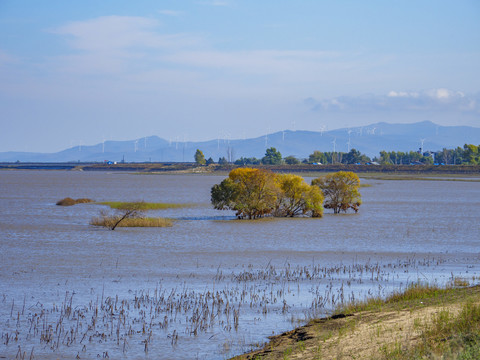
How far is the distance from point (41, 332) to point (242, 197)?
43.2 meters

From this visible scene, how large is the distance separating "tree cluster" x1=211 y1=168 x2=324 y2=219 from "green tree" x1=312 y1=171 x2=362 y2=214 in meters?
4.83

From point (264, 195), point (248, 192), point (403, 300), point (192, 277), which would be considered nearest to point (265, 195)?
point (264, 195)

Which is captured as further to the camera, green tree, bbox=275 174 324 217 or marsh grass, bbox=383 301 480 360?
green tree, bbox=275 174 324 217

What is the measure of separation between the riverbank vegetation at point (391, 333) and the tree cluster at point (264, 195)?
4051 centimetres

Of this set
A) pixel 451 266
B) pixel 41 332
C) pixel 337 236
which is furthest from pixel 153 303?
pixel 337 236

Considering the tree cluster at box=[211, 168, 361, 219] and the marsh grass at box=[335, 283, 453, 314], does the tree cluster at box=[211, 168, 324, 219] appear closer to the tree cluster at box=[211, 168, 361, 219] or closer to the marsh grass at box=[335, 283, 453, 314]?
the tree cluster at box=[211, 168, 361, 219]

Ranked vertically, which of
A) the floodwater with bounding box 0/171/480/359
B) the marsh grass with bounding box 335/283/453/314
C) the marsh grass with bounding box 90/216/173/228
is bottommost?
the floodwater with bounding box 0/171/480/359

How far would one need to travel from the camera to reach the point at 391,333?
16406 mm

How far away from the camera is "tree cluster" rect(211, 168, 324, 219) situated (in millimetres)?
60719

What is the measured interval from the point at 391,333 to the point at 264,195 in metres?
45.5

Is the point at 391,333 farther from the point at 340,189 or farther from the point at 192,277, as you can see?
the point at 340,189

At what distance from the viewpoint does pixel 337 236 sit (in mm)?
47406

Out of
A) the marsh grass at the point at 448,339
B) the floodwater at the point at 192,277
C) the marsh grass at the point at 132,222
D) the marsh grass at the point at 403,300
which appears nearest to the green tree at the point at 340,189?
the floodwater at the point at 192,277

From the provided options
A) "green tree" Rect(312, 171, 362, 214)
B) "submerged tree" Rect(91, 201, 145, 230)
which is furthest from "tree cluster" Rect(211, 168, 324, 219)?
"submerged tree" Rect(91, 201, 145, 230)
